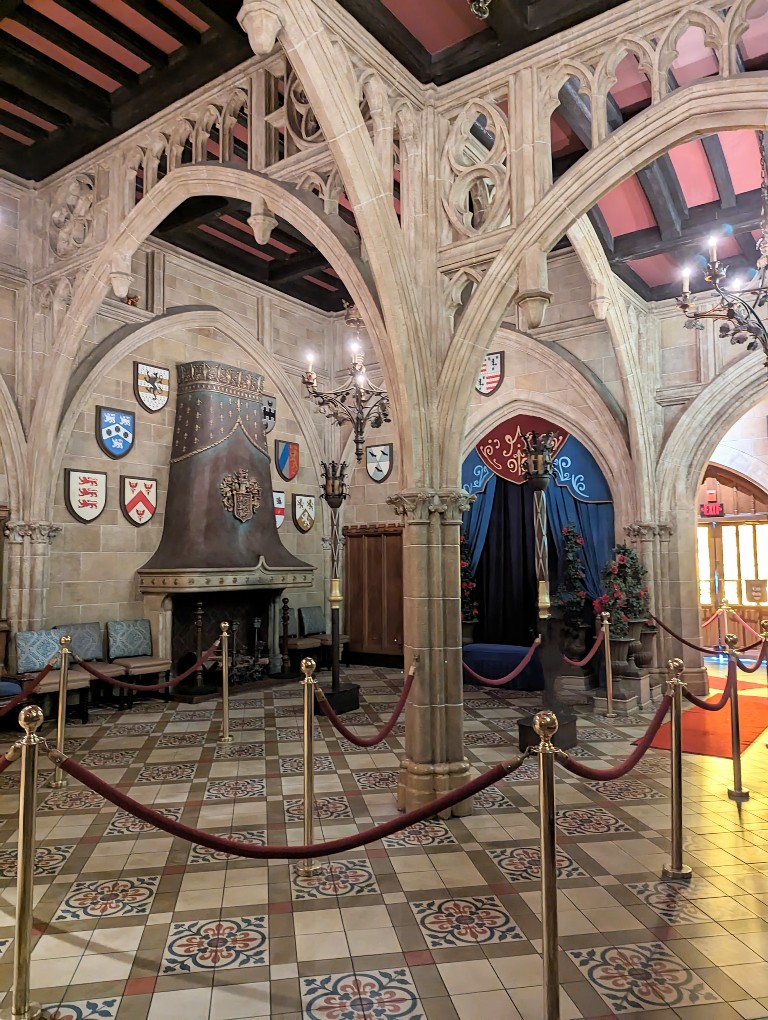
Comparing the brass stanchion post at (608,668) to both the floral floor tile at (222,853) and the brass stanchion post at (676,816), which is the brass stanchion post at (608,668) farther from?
the floral floor tile at (222,853)

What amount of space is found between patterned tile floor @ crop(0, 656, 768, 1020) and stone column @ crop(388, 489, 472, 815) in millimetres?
268

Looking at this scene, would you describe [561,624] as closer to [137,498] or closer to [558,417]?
[558,417]

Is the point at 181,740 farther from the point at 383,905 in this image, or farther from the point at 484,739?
the point at 383,905

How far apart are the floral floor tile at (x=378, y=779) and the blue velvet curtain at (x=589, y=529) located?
3754mm

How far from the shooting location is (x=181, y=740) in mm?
5289

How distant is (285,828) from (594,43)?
4.44 metres

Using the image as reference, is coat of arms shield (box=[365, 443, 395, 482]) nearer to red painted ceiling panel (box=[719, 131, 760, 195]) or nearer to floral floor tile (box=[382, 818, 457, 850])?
red painted ceiling panel (box=[719, 131, 760, 195])

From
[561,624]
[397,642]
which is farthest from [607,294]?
[397,642]

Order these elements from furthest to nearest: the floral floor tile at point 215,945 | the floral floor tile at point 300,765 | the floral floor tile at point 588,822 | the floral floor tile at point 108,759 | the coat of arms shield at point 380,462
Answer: the coat of arms shield at point 380,462 → the floral floor tile at point 108,759 → the floral floor tile at point 300,765 → the floral floor tile at point 588,822 → the floral floor tile at point 215,945

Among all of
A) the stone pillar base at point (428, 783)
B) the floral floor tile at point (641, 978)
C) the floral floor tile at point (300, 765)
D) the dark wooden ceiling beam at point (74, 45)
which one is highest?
the dark wooden ceiling beam at point (74, 45)

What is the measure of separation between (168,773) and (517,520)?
5.04 m

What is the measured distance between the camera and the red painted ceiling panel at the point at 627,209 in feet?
18.4

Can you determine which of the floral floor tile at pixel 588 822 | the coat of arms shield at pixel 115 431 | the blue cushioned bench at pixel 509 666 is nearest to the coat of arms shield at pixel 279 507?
the coat of arms shield at pixel 115 431

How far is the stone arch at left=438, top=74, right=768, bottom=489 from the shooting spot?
322 cm
